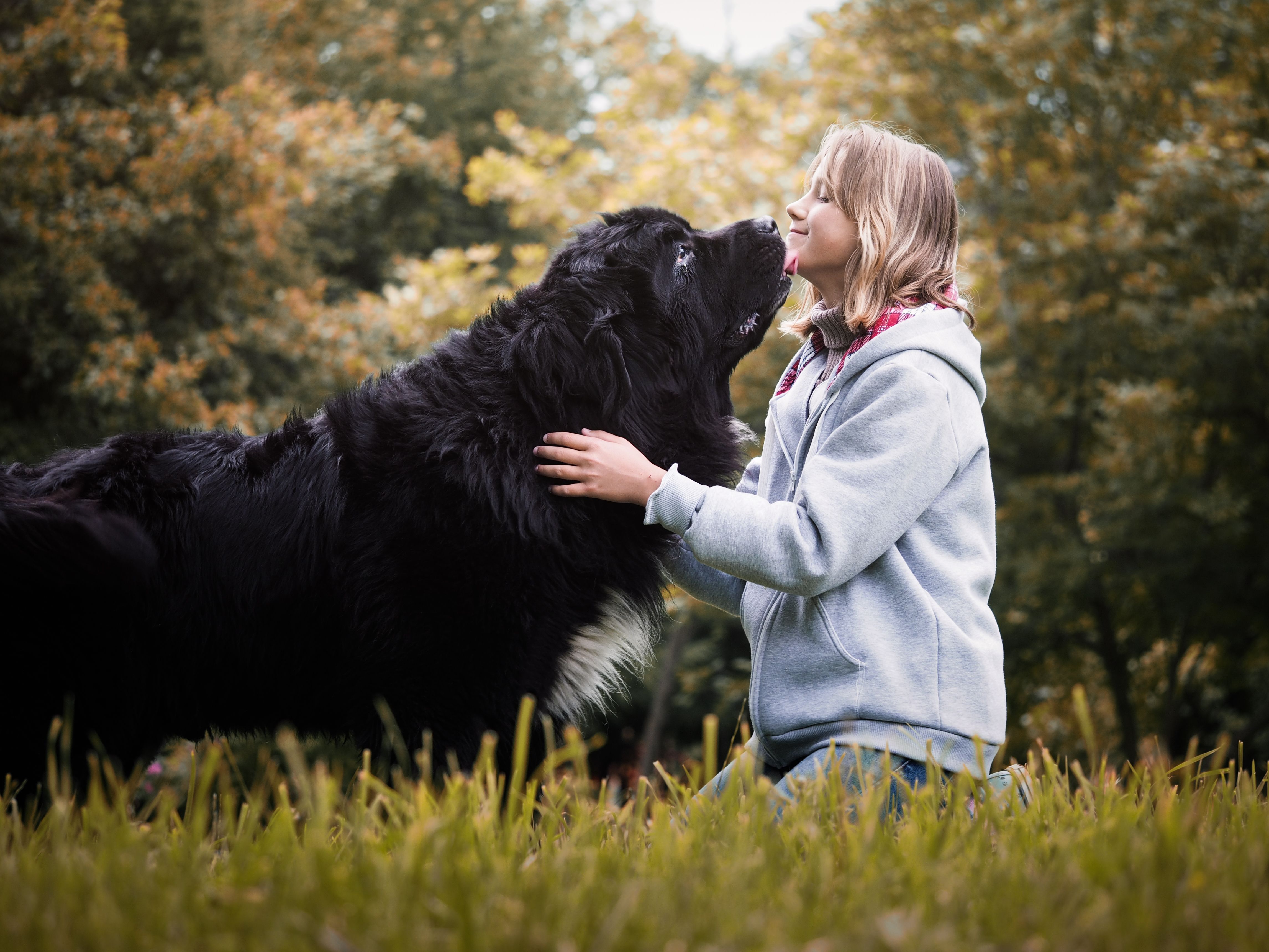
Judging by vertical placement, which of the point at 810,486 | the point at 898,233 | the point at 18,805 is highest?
the point at 898,233

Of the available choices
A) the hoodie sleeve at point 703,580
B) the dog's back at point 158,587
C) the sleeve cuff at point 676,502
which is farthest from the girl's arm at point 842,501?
the dog's back at point 158,587

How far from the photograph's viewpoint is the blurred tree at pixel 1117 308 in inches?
335

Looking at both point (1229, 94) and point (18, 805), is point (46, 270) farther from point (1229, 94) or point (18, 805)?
point (1229, 94)

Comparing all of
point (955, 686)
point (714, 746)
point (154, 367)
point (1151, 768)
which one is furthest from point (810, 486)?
point (154, 367)

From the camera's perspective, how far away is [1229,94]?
8477 millimetres

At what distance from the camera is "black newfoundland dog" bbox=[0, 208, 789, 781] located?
219cm

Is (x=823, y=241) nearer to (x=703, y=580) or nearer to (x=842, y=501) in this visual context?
(x=842, y=501)

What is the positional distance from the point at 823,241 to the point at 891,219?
7.1 inches

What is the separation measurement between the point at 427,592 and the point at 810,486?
2.88 ft

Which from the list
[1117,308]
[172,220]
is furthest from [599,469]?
[1117,308]

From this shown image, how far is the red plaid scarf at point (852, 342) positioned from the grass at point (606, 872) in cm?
104

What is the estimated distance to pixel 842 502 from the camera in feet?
7.07

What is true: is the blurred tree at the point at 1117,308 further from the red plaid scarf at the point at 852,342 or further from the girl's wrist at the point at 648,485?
the girl's wrist at the point at 648,485

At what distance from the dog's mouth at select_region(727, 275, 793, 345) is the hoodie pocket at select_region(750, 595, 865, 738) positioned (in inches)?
29.7
